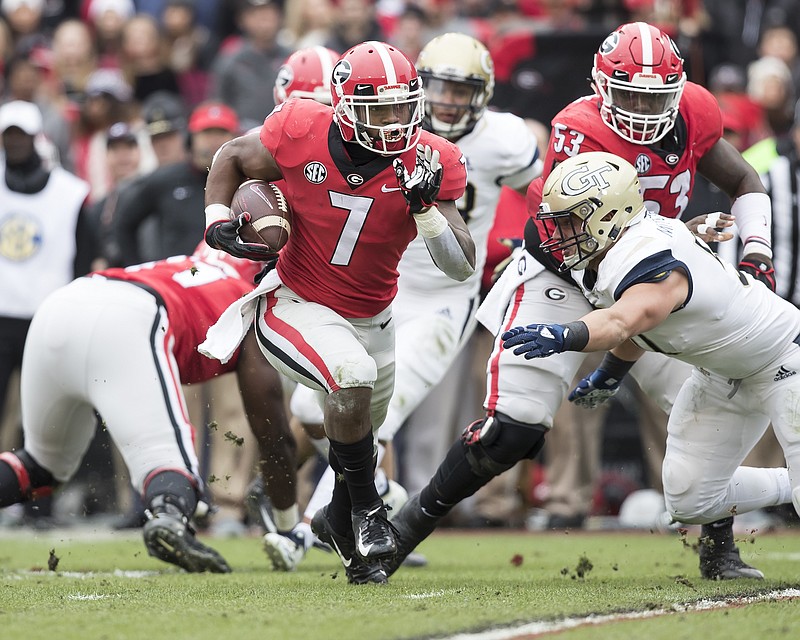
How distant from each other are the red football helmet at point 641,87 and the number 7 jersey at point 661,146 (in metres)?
0.06

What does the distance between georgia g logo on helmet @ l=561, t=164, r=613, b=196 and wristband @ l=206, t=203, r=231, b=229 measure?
4.11 ft

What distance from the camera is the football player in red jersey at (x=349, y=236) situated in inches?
200

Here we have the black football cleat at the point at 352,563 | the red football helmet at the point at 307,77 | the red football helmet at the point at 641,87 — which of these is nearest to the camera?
the black football cleat at the point at 352,563

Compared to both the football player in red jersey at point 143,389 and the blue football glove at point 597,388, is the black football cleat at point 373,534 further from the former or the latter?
the blue football glove at point 597,388

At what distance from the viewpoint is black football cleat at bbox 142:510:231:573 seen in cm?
556

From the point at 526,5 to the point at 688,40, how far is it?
1.51 m

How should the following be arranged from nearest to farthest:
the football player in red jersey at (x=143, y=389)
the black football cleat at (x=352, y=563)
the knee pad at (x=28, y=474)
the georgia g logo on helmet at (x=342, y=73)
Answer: the georgia g logo on helmet at (x=342, y=73) → the black football cleat at (x=352, y=563) → the football player in red jersey at (x=143, y=389) → the knee pad at (x=28, y=474)

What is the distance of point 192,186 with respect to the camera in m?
8.71

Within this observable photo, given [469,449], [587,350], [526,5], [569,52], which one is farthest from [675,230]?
[526,5]

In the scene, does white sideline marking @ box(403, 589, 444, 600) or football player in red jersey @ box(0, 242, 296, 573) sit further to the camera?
football player in red jersey @ box(0, 242, 296, 573)

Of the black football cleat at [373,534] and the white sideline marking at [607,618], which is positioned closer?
the white sideline marking at [607,618]

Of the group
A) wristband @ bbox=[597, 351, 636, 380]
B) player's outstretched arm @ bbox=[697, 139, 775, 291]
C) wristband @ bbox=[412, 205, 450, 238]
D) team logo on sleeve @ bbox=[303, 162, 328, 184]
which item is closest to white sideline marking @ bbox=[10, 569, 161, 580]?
team logo on sleeve @ bbox=[303, 162, 328, 184]

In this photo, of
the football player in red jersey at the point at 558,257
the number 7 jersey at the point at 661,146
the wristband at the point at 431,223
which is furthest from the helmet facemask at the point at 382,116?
the number 7 jersey at the point at 661,146

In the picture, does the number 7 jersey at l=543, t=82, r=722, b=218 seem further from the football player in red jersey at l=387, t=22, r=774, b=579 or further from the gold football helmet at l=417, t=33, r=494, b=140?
the gold football helmet at l=417, t=33, r=494, b=140
